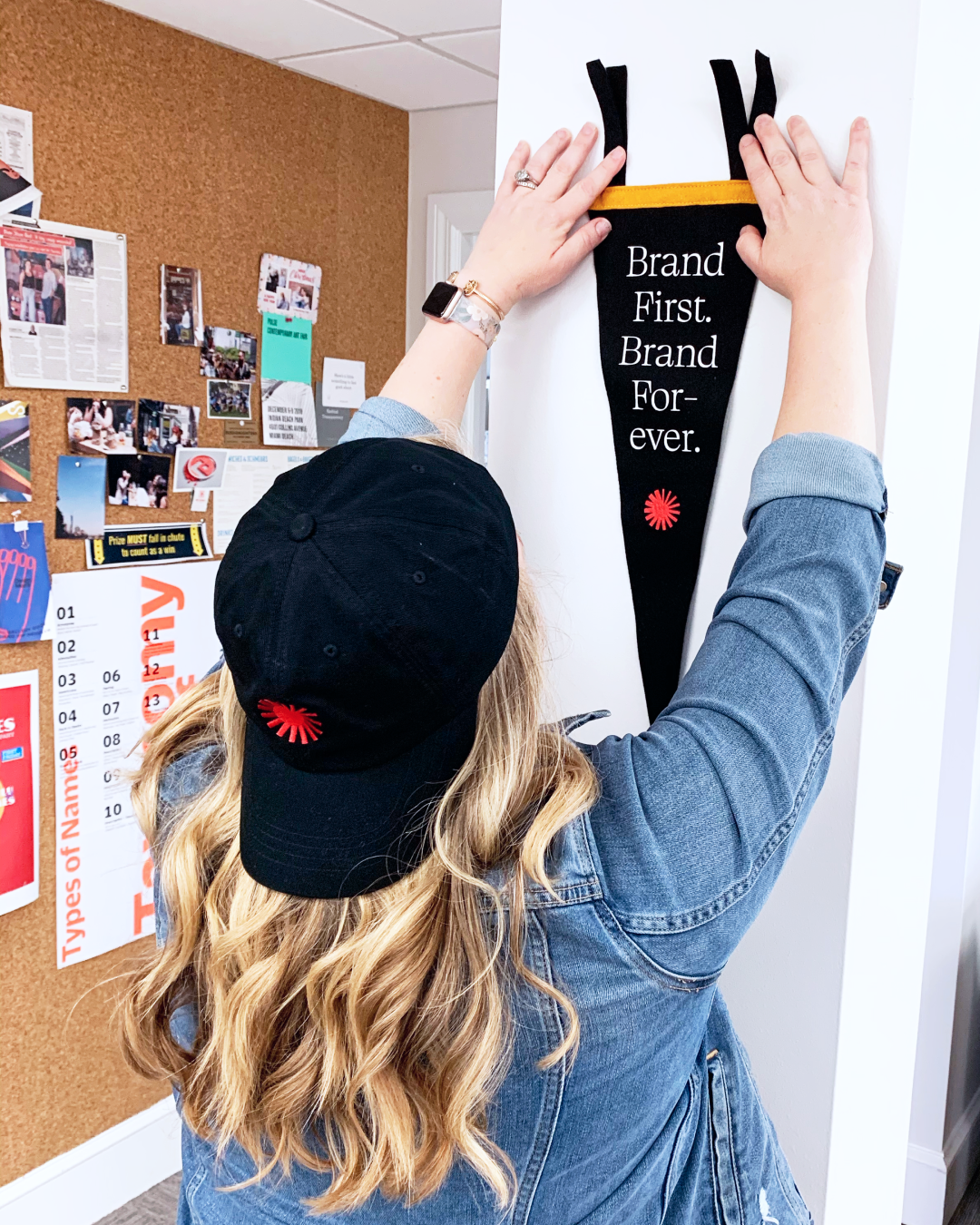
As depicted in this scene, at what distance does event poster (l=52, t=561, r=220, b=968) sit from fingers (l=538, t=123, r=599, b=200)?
138 cm

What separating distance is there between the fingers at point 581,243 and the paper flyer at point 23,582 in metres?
1.31

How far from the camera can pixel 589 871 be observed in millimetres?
692

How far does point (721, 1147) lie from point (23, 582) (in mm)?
1647

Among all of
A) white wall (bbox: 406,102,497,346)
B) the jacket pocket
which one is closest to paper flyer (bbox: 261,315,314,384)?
white wall (bbox: 406,102,497,346)

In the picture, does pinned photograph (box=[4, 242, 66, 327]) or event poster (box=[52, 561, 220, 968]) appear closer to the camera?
pinned photograph (box=[4, 242, 66, 327])

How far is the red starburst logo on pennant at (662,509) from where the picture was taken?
1128 mm

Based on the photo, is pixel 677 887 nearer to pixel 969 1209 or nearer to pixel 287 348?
pixel 287 348

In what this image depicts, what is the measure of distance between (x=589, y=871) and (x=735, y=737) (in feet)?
0.44

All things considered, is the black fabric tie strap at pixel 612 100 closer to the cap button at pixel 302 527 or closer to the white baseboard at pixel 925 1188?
the cap button at pixel 302 527

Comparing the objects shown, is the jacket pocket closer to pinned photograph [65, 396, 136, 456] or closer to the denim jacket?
the denim jacket

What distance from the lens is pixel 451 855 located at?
0.68 m

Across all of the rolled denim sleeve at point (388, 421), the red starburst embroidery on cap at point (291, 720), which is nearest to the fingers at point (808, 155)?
the rolled denim sleeve at point (388, 421)

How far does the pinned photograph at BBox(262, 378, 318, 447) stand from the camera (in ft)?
8.22

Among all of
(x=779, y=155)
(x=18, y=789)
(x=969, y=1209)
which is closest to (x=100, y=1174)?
(x=18, y=789)
